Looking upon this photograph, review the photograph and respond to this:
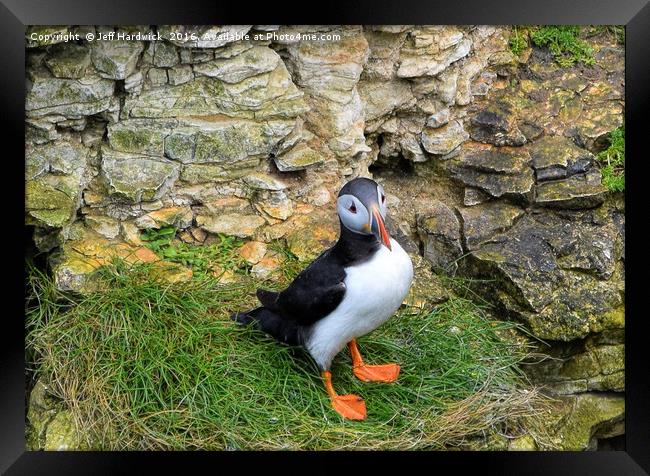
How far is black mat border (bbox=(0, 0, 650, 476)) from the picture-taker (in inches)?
128

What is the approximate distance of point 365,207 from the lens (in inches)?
127

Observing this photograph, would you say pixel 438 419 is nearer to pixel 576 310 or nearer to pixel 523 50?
pixel 576 310

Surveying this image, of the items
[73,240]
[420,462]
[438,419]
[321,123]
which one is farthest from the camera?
[321,123]

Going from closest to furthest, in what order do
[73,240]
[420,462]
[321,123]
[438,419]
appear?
[420,462] < [438,419] < [73,240] < [321,123]

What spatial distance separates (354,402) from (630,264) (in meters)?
1.24

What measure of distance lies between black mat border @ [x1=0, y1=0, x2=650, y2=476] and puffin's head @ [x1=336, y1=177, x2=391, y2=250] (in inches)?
24.5

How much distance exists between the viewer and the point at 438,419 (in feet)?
12.1

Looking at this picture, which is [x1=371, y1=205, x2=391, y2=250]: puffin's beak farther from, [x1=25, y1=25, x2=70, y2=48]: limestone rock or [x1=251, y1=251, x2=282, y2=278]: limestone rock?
[x1=25, y1=25, x2=70, y2=48]: limestone rock

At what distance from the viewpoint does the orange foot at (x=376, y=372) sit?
3814mm

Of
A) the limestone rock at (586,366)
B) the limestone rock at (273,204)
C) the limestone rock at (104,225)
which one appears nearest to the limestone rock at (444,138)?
the limestone rock at (273,204)

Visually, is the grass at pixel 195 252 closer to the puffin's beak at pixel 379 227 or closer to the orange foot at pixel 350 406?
the orange foot at pixel 350 406

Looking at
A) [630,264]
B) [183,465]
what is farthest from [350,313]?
[630,264]

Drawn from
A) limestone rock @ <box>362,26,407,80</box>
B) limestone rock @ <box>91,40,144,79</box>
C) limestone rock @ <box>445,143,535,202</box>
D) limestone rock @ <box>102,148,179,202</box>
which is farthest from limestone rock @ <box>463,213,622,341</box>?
limestone rock @ <box>91,40,144,79</box>

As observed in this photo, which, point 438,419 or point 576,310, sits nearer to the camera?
point 438,419
